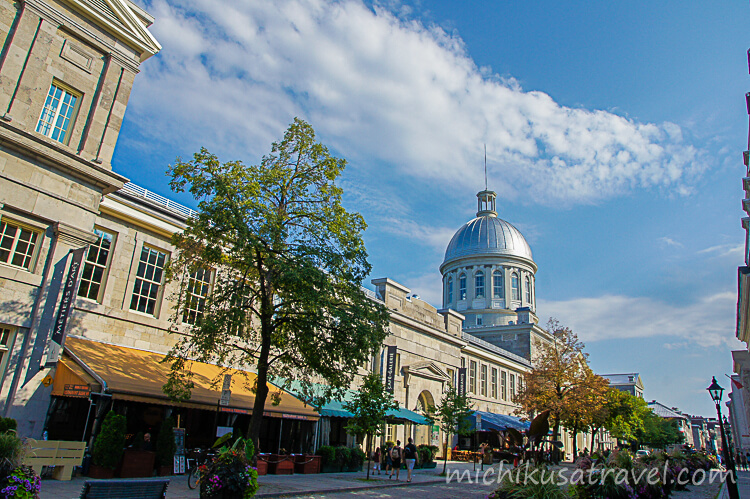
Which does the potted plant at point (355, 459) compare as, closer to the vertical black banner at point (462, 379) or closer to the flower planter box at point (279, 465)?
the flower planter box at point (279, 465)

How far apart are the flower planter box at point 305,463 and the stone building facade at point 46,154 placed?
9.19m

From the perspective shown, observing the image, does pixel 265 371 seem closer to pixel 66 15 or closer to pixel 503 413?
pixel 66 15

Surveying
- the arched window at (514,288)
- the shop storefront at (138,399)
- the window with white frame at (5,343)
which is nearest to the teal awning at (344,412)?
the shop storefront at (138,399)

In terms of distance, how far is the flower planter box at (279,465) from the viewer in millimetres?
19000

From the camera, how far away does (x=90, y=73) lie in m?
17.1

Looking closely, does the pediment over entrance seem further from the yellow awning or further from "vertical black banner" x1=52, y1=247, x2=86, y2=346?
"vertical black banner" x1=52, y1=247, x2=86, y2=346

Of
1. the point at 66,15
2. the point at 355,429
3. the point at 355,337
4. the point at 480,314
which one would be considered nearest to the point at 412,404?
the point at 355,429

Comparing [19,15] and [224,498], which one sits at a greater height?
[19,15]

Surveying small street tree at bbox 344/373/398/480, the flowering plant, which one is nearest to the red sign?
the flowering plant

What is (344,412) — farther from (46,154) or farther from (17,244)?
(46,154)

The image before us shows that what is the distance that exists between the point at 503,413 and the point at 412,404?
18554 millimetres

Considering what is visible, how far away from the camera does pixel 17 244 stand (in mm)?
14688

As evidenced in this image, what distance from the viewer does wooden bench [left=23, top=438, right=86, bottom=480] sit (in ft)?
40.9

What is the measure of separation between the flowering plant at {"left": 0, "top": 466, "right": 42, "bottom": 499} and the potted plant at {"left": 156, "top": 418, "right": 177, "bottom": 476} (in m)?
8.17
